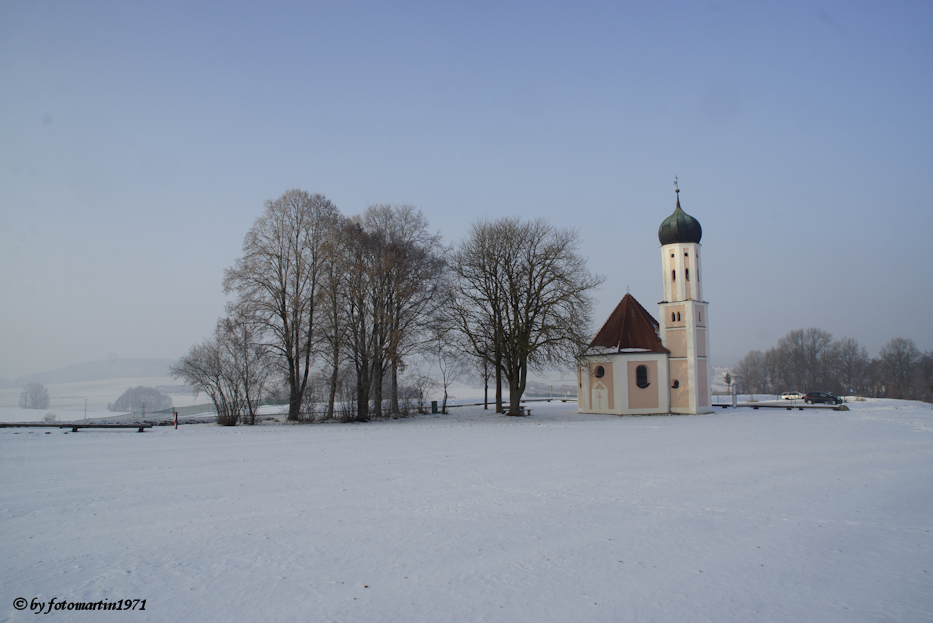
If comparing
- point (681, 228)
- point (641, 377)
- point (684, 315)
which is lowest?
point (641, 377)

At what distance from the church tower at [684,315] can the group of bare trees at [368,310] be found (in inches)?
428

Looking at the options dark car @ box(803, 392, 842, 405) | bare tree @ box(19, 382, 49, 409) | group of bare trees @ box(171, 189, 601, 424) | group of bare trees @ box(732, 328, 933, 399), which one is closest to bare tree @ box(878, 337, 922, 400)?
group of bare trees @ box(732, 328, 933, 399)

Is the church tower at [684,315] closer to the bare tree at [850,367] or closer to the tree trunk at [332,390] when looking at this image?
the tree trunk at [332,390]

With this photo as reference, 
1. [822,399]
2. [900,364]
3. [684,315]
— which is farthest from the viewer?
[900,364]

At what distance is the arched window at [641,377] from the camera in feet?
131

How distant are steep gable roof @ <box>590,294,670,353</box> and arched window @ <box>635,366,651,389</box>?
1485mm

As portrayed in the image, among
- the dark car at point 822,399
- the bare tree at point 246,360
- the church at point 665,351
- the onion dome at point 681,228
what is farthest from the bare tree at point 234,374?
the dark car at point 822,399

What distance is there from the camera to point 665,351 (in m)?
40.2

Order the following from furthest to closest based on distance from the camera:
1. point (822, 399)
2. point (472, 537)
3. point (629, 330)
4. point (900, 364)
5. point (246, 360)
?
point (900, 364) < point (822, 399) < point (629, 330) < point (246, 360) < point (472, 537)

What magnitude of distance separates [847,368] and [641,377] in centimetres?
6851

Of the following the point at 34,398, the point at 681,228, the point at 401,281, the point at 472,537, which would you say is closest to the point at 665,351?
the point at 681,228

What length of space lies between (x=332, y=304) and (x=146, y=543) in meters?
23.5

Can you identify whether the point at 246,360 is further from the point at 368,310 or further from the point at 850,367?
the point at 850,367

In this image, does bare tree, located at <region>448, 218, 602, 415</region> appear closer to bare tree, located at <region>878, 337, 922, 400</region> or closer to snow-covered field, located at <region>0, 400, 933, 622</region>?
snow-covered field, located at <region>0, 400, 933, 622</region>
